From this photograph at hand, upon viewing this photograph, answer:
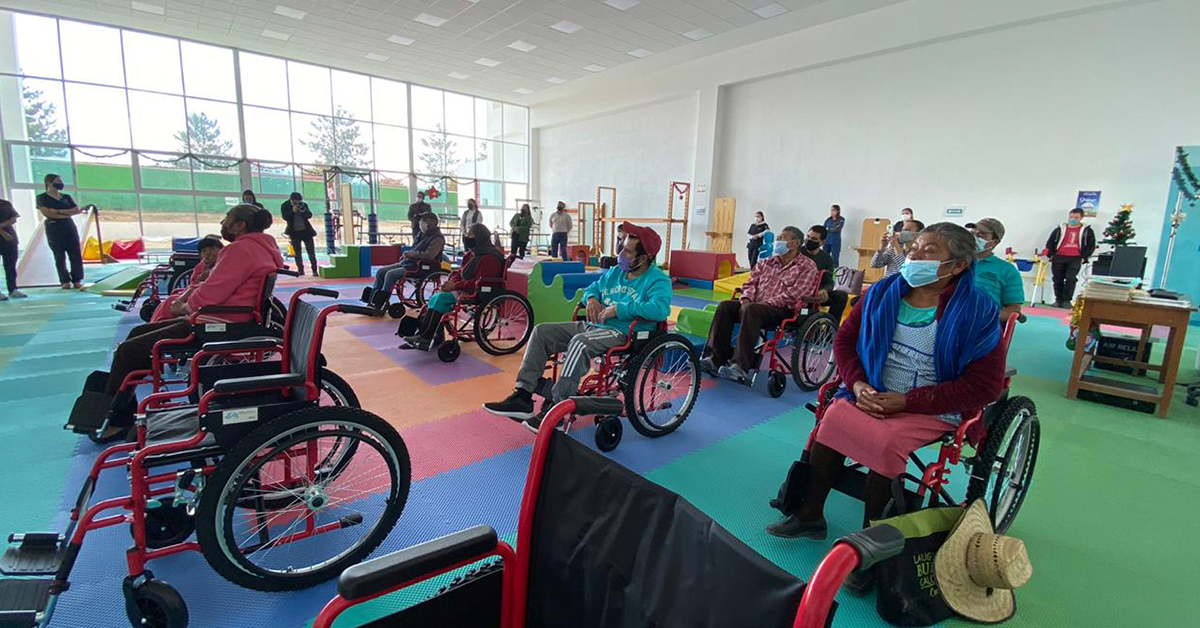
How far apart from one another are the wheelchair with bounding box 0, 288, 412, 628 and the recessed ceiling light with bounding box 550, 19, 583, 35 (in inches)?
372

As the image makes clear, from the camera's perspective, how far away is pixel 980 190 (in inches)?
338

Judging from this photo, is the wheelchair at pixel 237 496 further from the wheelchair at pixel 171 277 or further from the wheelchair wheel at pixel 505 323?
the wheelchair at pixel 171 277

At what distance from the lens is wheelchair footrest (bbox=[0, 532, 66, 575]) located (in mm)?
1473

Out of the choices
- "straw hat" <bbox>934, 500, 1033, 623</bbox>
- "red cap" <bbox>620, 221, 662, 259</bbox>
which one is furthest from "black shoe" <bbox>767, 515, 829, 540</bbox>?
"red cap" <bbox>620, 221, 662, 259</bbox>

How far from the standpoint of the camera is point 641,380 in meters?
2.95

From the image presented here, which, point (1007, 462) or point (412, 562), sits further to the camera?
point (1007, 462)

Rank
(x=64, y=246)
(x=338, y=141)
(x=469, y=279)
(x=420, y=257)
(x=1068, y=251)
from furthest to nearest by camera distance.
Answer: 1. (x=338, y=141)
2. (x=1068, y=251)
3. (x=64, y=246)
4. (x=420, y=257)
5. (x=469, y=279)

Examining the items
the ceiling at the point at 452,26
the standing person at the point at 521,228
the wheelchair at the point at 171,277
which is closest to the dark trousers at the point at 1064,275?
the ceiling at the point at 452,26

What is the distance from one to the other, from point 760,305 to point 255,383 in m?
3.16

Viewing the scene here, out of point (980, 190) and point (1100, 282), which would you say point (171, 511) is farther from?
point (980, 190)

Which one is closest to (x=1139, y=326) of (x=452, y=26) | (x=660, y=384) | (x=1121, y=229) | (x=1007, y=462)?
(x=1007, y=462)

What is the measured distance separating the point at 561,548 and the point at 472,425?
2.27m

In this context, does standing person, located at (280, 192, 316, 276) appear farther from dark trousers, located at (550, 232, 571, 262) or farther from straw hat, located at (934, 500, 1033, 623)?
straw hat, located at (934, 500, 1033, 623)

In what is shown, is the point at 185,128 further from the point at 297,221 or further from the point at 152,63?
the point at 297,221
